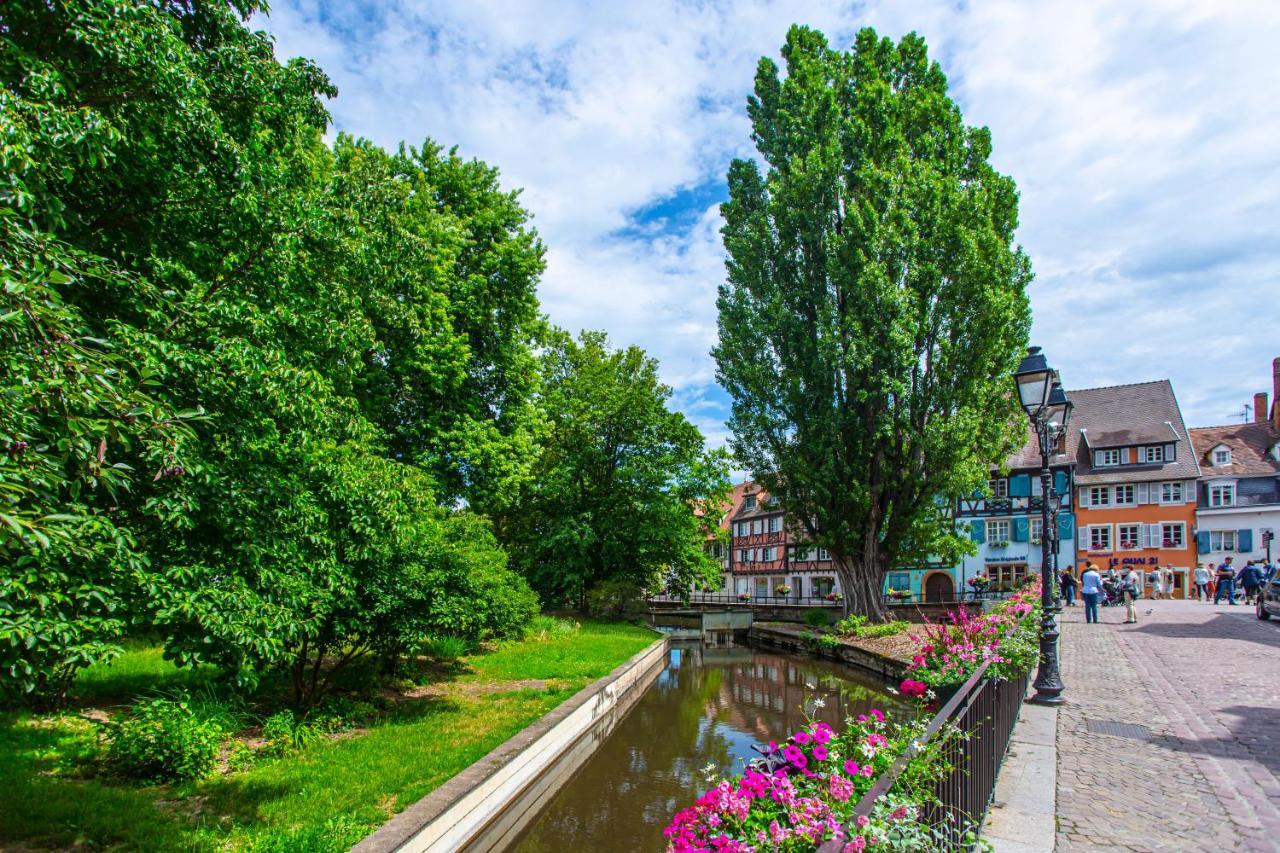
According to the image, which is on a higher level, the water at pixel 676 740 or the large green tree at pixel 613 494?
the large green tree at pixel 613 494

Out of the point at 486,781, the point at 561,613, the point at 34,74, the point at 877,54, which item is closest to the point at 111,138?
the point at 34,74

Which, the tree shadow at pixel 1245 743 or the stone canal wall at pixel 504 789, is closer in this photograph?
the stone canal wall at pixel 504 789

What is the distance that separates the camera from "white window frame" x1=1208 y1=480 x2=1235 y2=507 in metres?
41.5

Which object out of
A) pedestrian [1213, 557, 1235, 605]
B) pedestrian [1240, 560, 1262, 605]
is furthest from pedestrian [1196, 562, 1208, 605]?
pedestrian [1240, 560, 1262, 605]

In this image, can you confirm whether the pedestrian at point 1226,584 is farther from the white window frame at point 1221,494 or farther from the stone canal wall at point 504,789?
the stone canal wall at point 504,789

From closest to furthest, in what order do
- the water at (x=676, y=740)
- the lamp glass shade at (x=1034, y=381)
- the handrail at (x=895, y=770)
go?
the handrail at (x=895, y=770)
the water at (x=676, y=740)
the lamp glass shade at (x=1034, y=381)

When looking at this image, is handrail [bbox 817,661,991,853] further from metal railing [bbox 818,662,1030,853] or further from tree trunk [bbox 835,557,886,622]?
tree trunk [bbox 835,557,886,622]

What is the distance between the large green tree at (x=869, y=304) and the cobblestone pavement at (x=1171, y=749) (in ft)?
26.6

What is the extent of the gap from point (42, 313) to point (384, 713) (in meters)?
9.73

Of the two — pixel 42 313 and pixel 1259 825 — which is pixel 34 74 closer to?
pixel 42 313

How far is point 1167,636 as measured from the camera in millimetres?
17641

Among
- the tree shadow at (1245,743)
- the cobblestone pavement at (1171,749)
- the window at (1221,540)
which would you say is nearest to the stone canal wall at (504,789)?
the cobblestone pavement at (1171,749)

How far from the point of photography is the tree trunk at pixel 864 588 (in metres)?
23.7

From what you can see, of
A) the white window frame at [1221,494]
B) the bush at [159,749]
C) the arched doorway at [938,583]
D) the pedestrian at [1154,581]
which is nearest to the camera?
the bush at [159,749]
